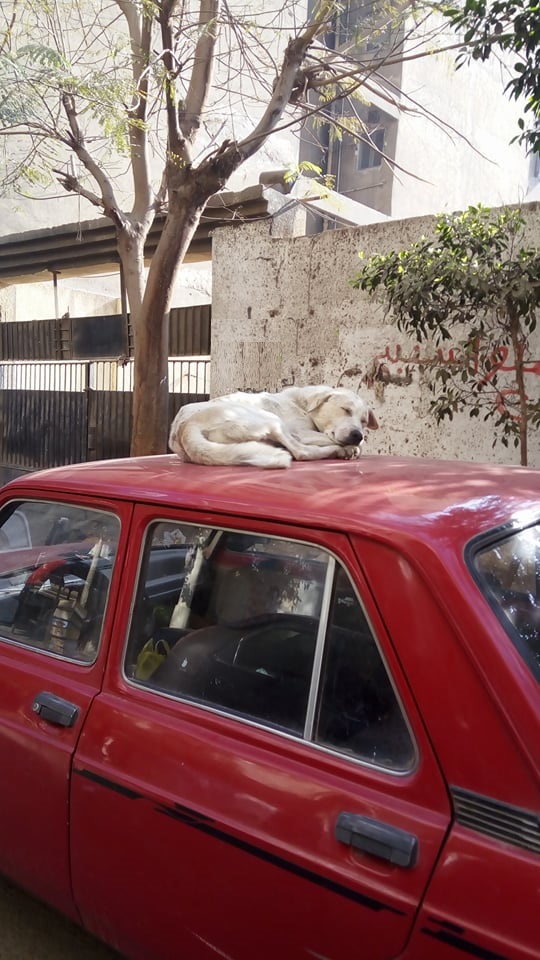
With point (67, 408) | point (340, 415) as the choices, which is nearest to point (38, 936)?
point (340, 415)

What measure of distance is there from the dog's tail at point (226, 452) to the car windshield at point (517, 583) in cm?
81

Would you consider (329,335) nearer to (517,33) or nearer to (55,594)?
(517,33)

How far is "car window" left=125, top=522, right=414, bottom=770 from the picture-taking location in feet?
4.68

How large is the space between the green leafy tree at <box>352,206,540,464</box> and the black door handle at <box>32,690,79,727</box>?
3422 millimetres

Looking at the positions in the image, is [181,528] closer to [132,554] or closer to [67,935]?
[132,554]

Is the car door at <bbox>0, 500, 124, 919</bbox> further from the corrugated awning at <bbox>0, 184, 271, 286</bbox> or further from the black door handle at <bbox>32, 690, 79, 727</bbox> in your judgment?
the corrugated awning at <bbox>0, 184, 271, 286</bbox>

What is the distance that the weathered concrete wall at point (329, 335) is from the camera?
5.43m

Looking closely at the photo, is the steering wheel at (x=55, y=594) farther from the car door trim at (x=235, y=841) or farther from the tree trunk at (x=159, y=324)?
the tree trunk at (x=159, y=324)

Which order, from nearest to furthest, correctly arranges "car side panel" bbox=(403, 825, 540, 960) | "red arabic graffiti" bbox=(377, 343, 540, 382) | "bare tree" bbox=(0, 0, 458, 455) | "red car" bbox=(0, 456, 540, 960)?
"car side panel" bbox=(403, 825, 540, 960)
"red car" bbox=(0, 456, 540, 960)
"red arabic graffiti" bbox=(377, 343, 540, 382)
"bare tree" bbox=(0, 0, 458, 455)

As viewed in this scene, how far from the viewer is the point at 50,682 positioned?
1.92 metres

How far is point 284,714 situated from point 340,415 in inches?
59.2

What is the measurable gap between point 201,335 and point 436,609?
6.29m

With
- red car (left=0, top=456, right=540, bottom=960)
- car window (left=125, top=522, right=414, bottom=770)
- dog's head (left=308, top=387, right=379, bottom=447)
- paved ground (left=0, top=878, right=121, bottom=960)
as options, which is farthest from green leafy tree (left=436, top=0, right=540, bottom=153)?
paved ground (left=0, top=878, right=121, bottom=960)

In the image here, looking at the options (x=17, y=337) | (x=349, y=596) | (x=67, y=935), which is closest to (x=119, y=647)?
(x=349, y=596)
